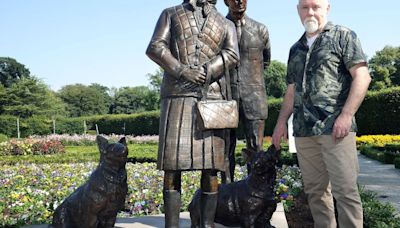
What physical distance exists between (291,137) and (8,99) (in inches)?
1676

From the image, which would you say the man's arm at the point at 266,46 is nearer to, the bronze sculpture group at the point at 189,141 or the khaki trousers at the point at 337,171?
the bronze sculpture group at the point at 189,141

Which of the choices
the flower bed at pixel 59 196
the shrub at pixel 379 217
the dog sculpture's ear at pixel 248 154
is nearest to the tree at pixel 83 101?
the flower bed at pixel 59 196

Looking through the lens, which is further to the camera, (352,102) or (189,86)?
(189,86)

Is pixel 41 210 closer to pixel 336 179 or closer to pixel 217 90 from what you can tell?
pixel 217 90

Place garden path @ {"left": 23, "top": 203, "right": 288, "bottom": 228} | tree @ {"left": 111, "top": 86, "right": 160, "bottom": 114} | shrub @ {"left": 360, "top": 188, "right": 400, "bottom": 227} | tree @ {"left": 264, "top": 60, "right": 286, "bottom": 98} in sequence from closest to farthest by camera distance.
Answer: garden path @ {"left": 23, "top": 203, "right": 288, "bottom": 228}, shrub @ {"left": 360, "top": 188, "right": 400, "bottom": 227}, tree @ {"left": 264, "top": 60, "right": 286, "bottom": 98}, tree @ {"left": 111, "top": 86, "right": 160, "bottom": 114}

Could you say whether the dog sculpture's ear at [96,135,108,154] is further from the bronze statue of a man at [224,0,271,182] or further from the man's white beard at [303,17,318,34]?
the man's white beard at [303,17,318,34]

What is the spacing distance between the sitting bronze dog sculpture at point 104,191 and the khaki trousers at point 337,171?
1.43m

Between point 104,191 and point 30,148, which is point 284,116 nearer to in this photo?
point 104,191

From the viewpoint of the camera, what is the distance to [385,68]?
5103 cm

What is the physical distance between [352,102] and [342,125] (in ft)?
0.58

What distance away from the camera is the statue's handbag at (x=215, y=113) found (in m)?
3.32

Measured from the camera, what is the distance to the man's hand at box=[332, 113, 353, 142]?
304 centimetres

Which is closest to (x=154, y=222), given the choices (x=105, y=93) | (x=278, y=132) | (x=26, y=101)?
(x=278, y=132)

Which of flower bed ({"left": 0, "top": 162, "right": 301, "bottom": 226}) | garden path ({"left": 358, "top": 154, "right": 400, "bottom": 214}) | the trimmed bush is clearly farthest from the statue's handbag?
the trimmed bush
